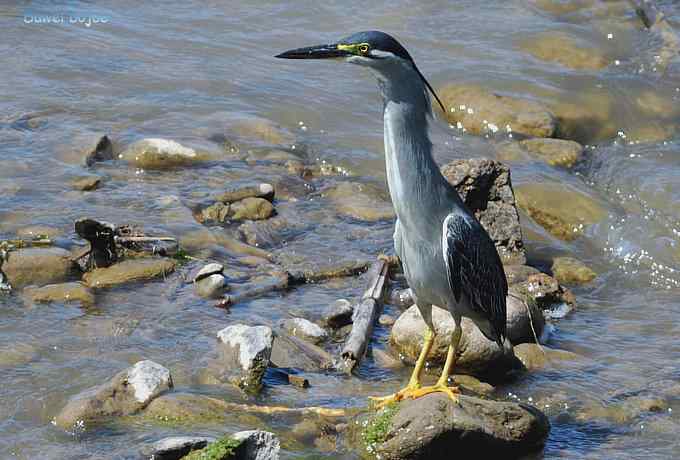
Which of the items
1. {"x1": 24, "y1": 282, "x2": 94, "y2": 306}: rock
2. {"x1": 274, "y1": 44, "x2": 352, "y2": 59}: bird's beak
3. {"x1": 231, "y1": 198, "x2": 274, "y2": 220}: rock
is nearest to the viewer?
{"x1": 274, "y1": 44, "x2": 352, "y2": 59}: bird's beak

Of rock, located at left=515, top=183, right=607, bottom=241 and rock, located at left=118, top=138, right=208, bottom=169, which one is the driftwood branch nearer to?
rock, located at left=515, top=183, right=607, bottom=241

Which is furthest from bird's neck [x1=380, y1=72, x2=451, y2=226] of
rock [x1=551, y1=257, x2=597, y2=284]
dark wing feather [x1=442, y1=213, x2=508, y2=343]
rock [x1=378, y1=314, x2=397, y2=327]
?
rock [x1=551, y1=257, x2=597, y2=284]

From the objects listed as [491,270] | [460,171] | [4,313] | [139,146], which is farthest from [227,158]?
[491,270]

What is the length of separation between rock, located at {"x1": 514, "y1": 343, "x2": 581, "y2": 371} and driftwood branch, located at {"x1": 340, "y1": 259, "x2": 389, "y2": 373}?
92 cm

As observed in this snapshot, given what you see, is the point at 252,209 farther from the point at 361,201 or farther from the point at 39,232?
the point at 39,232

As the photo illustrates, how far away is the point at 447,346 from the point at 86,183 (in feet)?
11.7

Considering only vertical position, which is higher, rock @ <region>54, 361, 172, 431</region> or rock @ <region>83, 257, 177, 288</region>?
rock @ <region>83, 257, 177, 288</region>

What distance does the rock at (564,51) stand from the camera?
12625 millimetres

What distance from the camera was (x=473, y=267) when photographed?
5215 mm

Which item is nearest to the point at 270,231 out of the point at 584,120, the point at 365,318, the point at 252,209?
the point at 252,209

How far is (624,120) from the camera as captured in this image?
1129 centimetres

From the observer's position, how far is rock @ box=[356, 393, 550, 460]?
4812mm

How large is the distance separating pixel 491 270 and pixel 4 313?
294 centimetres

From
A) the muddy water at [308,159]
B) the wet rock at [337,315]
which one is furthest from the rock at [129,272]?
the wet rock at [337,315]
